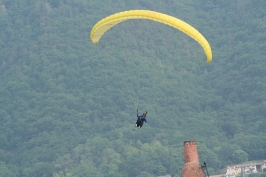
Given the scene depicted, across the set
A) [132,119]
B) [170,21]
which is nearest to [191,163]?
[170,21]

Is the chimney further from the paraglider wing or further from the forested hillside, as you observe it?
the forested hillside

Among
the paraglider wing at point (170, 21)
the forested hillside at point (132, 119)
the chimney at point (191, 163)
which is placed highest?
the forested hillside at point (132, 119)

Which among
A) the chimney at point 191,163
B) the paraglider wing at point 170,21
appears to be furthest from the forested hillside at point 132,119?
the chimney at point 191,163

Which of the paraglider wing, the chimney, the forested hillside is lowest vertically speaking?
the chimney

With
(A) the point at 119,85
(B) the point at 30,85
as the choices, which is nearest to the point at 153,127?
(A) the point at 119,85

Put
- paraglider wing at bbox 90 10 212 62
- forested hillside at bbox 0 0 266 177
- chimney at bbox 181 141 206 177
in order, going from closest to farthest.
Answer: chimney at bbox 181 141 206 177 → paraglider wing at bbox 90 10 212 62 → forested hillside at bbox 0 0 266 177

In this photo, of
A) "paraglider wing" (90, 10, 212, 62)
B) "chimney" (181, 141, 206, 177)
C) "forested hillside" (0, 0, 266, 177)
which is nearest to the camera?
"chimney" (181, 141, 206, 177)

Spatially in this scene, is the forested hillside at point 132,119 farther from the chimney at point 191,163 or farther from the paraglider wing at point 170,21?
the chimney at point 191,163

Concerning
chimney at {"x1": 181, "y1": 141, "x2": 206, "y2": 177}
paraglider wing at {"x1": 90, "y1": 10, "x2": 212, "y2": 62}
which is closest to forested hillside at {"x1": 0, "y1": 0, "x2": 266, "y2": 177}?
paraglider wing at {"x1": 90, "y1": 10, "x2": 212, "y2": 62}

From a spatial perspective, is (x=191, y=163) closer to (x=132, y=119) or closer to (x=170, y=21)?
(x=170, y=21)

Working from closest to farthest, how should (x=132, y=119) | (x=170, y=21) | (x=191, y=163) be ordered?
1. (x=191, y=163)
2. (x=170, y=21)
3. (x=132, y=119)
